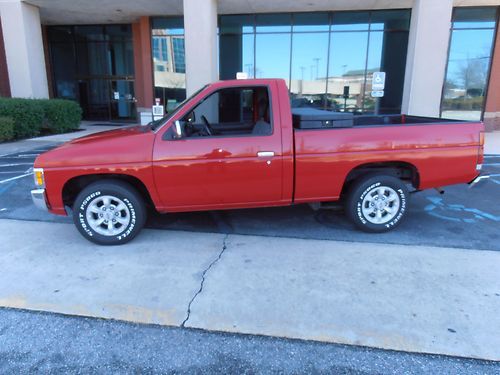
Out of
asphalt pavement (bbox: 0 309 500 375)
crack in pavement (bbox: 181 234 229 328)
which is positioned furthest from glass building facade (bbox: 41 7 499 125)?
asphalt pavement (bbox: 0 309 500 375)

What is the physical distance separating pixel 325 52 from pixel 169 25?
7140 mm

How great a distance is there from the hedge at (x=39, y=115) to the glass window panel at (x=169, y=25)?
518 cm

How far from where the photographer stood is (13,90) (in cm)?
1481

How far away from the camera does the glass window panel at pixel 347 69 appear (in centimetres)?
Answer: 1551

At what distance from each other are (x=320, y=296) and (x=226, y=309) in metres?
0.87

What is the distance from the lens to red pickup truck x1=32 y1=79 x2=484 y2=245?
14.1 ft

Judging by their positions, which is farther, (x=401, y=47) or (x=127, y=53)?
(x=127, y=53)

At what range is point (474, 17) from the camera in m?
14.5

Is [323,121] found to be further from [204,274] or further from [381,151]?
[204,274]

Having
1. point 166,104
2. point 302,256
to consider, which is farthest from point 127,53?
point 302,256

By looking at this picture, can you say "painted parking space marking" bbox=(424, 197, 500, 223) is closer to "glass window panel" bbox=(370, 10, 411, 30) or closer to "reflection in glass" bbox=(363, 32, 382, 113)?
"reflection in glass" bbox=(363, 32, 382, 113)

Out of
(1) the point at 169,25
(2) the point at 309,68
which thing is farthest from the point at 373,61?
(1) the point at 169,25

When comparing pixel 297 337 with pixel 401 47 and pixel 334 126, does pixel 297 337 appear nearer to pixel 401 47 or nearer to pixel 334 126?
pixel 334 126

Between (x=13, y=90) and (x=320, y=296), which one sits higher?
(x=13, y=90)
